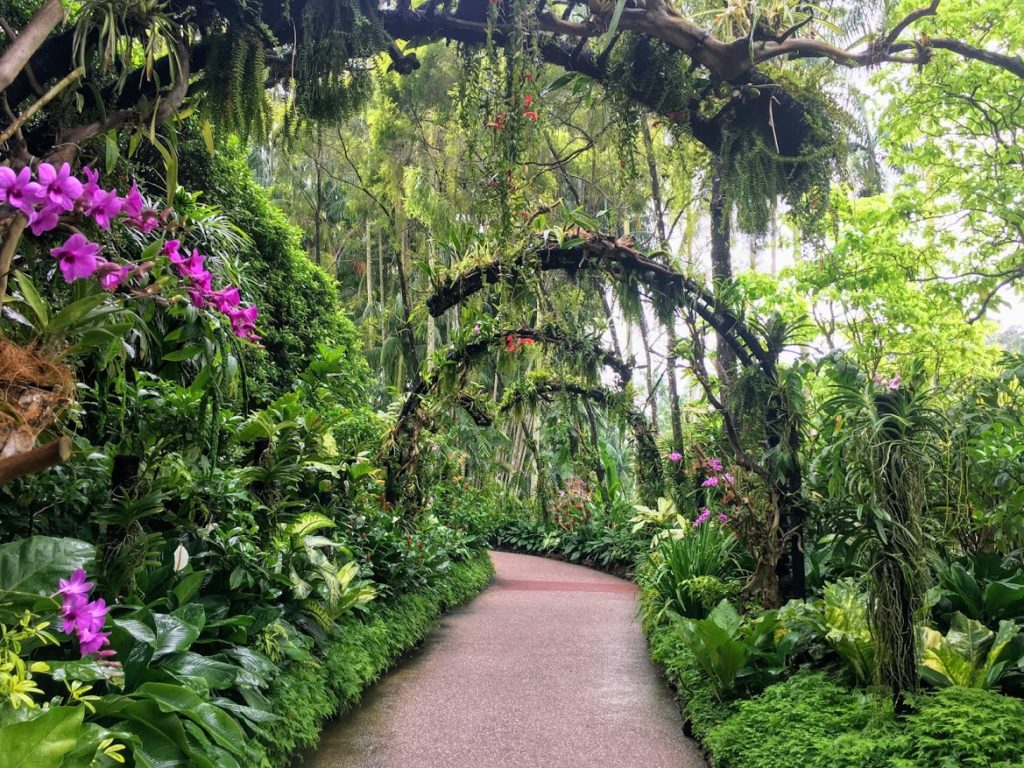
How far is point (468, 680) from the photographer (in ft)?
13.3

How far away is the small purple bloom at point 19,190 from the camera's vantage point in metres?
1.45

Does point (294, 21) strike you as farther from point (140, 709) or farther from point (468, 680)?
point (468, 680)

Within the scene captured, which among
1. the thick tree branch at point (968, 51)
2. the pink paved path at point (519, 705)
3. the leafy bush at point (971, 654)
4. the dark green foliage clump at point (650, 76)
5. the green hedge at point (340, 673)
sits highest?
the thick tree branch at point (968, 51)

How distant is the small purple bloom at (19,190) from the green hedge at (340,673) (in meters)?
1.73

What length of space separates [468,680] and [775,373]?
2.45 metres

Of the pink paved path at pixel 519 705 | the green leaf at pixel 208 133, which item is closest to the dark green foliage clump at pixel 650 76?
the green leaf at pixel 208 133

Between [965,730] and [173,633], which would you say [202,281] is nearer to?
[173,633]

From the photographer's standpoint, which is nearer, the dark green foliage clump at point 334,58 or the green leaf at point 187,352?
the green leaf at point 187,352

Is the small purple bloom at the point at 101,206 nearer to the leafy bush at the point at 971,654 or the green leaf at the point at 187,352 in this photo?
the green leaf at the point at 187,352

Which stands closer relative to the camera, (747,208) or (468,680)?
(747,208)

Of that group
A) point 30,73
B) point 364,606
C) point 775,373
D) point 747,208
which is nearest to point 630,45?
point 747,208

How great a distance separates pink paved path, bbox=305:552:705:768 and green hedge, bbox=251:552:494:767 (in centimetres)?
12

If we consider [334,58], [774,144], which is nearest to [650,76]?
[774,144]

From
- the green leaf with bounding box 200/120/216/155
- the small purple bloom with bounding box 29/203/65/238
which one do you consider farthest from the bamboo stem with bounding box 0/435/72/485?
the green leaf with bounding box 200/120/216/155
